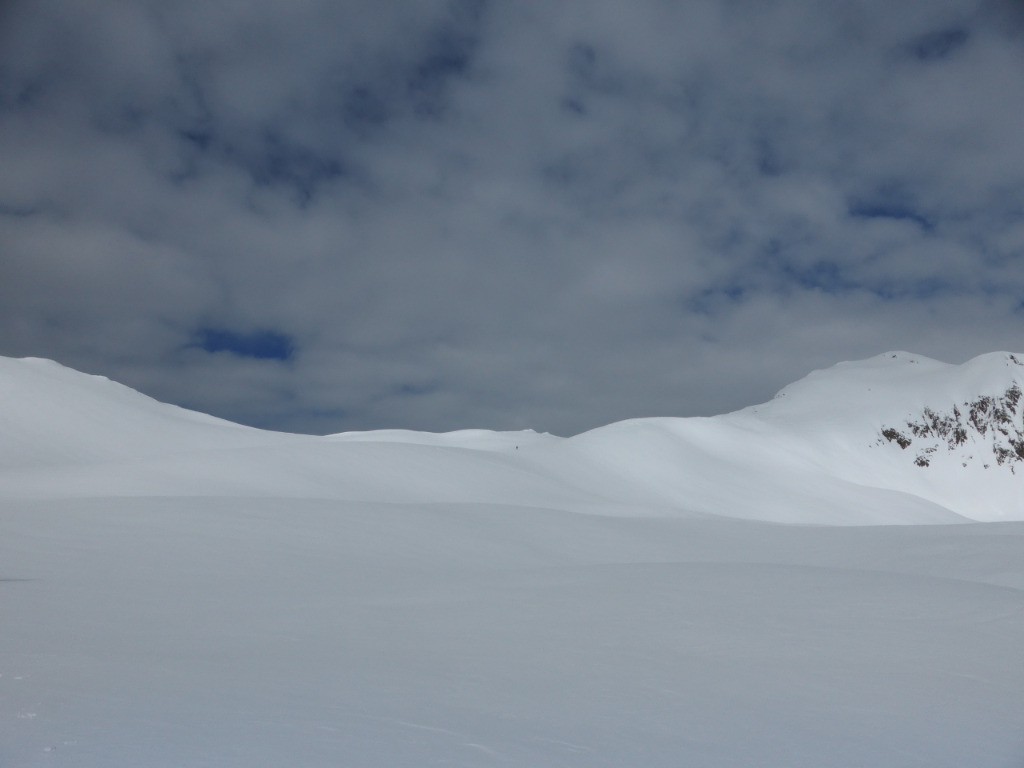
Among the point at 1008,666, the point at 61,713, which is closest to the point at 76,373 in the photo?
the point at 61,713

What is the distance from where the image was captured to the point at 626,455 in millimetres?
53281

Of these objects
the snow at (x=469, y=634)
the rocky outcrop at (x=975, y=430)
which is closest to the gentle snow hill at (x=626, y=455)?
the rocky outcrop at (x=975, y=430)

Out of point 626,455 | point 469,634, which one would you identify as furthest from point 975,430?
point 469,634

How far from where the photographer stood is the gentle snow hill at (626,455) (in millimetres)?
25141

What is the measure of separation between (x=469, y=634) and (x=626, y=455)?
4671cm

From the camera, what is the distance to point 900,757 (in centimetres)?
461

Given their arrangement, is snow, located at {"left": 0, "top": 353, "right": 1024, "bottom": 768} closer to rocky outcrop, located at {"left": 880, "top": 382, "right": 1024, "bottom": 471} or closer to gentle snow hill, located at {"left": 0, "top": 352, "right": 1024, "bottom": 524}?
gentle snow hill, located at {"left": 0, "top": 352, "right": 1024, "bottom": 524}

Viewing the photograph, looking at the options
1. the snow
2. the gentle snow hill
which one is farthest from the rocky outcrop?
the snow

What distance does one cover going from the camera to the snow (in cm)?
451

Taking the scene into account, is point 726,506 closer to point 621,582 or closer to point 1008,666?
point 621,582

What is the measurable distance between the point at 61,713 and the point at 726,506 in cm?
4830

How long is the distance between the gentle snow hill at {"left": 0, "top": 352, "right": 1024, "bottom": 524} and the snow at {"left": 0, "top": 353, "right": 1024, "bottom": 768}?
4.87 feet

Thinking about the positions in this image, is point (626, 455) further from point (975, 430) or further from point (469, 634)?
point (975, 430)

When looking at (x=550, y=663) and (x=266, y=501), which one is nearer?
(x=550, y=663)
